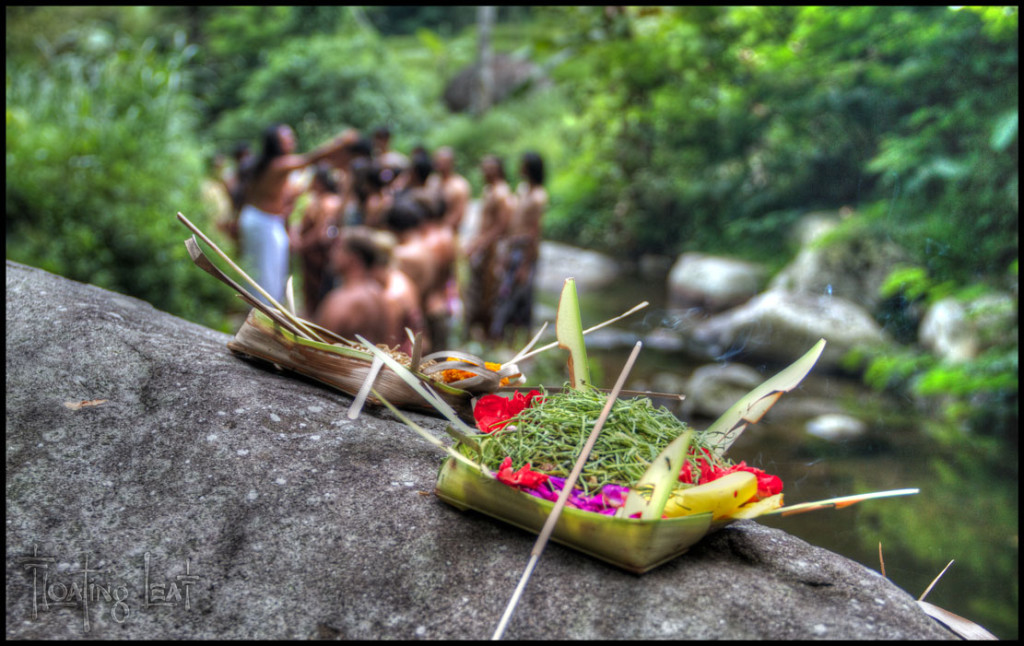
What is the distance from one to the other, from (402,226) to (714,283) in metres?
6.79

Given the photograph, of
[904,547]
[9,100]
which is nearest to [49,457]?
[904,547]

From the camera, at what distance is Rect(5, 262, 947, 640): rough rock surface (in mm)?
1119

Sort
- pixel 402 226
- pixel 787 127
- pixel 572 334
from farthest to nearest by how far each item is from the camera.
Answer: pixel 787 127
pixel 402 226
pixel 572 334

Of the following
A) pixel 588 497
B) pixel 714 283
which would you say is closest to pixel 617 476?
pixel 588 497

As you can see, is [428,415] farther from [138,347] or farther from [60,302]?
[60,302]

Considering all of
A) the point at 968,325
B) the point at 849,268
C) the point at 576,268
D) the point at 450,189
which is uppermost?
the point at 450,189

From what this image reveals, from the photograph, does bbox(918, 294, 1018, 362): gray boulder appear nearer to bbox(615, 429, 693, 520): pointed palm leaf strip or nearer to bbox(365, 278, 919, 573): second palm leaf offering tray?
bbox(365, 278, 919, 573): second palm leaf offering tray

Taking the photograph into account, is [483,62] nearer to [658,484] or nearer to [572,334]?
[572,334]

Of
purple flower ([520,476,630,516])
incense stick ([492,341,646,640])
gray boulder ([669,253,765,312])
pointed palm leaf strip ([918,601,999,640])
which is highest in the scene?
incense stick ([492,341,646,640])

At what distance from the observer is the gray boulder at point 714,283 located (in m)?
10.8

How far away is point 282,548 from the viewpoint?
48.7 inches

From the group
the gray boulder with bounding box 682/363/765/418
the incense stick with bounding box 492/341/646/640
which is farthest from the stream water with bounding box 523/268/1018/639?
the incense stick with bounding box 492/341/646/640

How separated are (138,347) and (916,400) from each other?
22.0 feet

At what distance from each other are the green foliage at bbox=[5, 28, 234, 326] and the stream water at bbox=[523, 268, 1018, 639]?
3.40 meters
